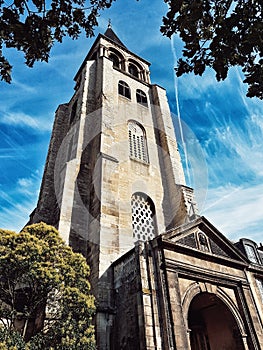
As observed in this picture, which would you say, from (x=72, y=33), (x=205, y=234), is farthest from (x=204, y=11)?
(x=205, y=234)

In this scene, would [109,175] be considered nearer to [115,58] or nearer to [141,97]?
[141,97]

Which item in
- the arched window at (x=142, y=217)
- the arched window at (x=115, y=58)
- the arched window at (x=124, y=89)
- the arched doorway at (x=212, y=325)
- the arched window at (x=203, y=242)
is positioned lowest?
the arched doorway at (x=212, y=325)

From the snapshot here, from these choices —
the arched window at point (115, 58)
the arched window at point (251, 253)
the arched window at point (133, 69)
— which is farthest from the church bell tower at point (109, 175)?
the arched window at point (251, 253)

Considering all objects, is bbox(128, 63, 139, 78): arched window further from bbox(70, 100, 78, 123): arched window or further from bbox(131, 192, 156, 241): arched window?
bbox(131, 192, 156, 241): arched window

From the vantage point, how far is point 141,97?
23844mm

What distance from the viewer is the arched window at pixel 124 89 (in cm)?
2271

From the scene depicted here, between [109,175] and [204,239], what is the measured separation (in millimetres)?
5486

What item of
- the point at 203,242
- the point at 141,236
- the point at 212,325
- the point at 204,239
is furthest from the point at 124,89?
the point at 212,325

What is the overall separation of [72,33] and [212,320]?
38.2 ft

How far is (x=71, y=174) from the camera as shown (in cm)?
1513

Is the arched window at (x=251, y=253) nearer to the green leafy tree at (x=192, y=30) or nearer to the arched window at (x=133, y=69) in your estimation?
the green leafy tree at (x=192, y=30)

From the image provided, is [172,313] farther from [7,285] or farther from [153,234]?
[153,234]

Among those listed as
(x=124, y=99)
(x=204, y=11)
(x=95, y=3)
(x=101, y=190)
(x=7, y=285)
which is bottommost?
(x=7, y=285)

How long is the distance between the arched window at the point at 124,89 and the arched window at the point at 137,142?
331 centimetres
